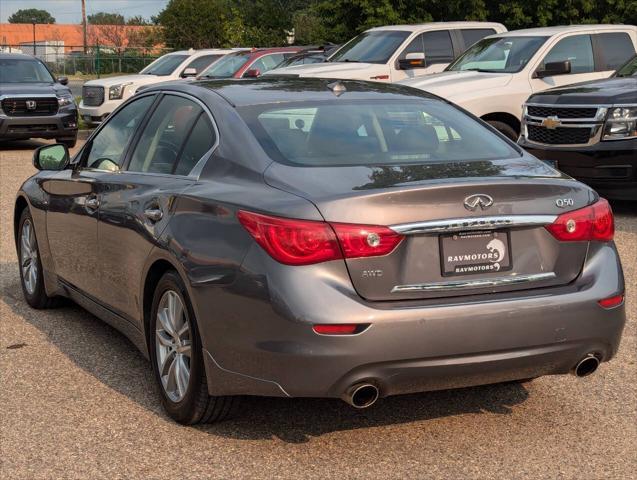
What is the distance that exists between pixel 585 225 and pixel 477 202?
1.89 feet

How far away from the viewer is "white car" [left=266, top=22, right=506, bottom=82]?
17.4 meters

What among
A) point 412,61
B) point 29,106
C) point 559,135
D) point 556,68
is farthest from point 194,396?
point 29,106

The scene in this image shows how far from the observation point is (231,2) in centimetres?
6788

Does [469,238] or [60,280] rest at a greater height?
[469,238]

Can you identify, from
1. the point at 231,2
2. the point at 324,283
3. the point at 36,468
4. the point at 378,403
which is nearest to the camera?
the point at 324,283

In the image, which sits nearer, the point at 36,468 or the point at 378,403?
the point at 36,468

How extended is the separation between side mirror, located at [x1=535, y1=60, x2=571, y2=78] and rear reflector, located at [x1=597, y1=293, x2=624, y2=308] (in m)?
9.76

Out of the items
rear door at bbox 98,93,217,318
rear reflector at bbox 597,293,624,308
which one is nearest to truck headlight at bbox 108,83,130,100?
rear door at bbox 98,93,217,318

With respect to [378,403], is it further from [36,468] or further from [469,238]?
[36,468]

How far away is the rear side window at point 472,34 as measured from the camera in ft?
60.3

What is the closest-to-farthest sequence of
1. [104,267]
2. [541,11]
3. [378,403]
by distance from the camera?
1. [378,403]
2. [104,267]
3. [541,11]

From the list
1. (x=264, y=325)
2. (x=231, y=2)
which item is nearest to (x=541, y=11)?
(x=264, y=325)

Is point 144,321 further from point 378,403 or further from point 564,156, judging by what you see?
point 564,156

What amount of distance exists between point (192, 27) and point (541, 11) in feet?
105
